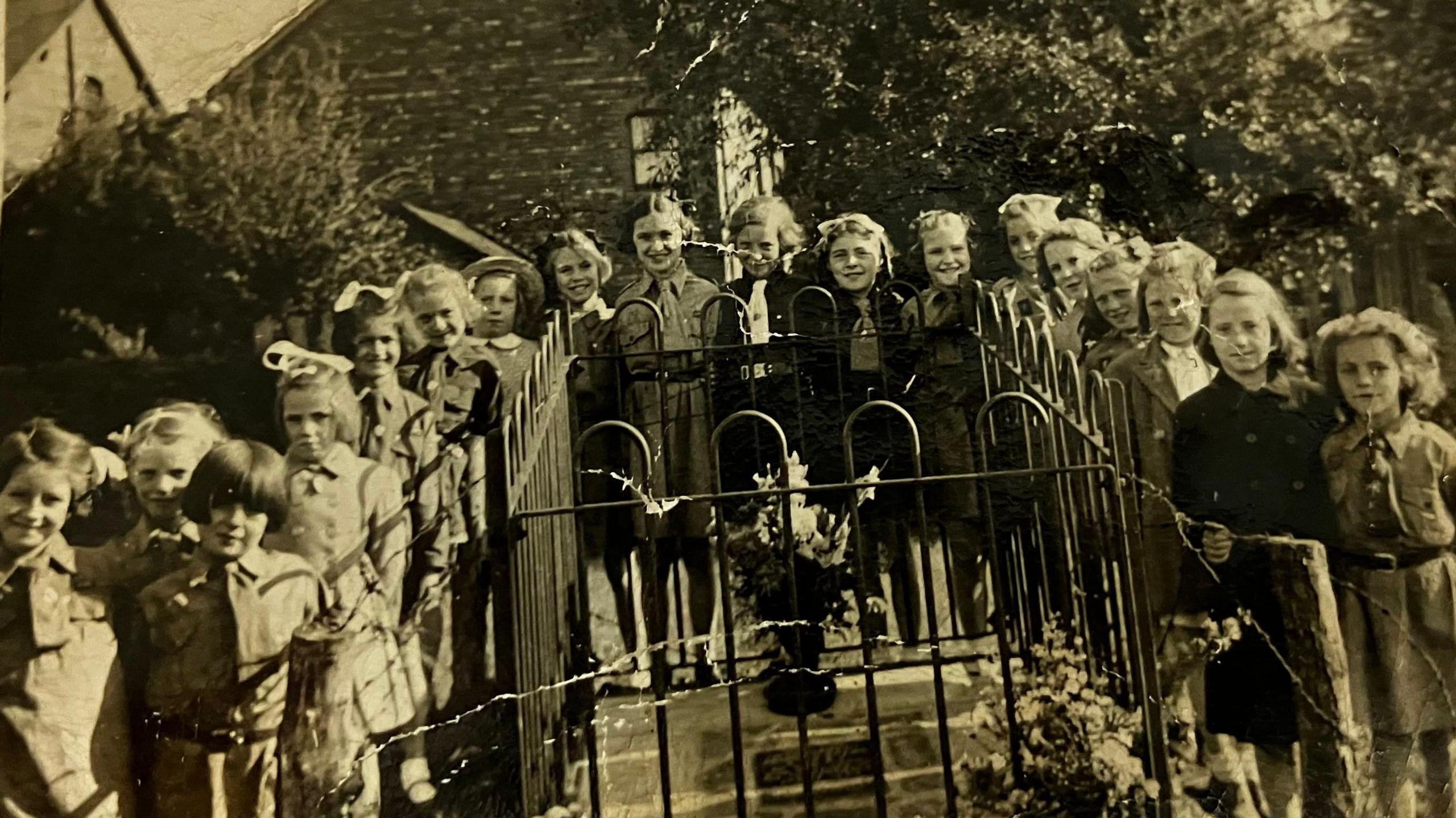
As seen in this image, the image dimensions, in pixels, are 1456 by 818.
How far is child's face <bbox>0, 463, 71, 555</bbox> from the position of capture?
1711 mm

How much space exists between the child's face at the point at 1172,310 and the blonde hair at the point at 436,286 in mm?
1268

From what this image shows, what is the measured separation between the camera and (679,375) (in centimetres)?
173

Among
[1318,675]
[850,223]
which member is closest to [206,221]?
[850,223]

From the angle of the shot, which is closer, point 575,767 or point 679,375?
point 575,767

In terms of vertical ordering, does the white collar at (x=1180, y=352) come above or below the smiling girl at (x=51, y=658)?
above

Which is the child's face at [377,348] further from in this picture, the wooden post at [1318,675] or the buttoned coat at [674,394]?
the wooden post at [1318,675]

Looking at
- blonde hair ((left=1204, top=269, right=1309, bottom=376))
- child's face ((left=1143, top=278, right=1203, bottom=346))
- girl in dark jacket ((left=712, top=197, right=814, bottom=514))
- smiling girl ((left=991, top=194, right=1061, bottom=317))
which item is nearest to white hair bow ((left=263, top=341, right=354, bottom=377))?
girl in dark jacket ((left=712, top=197, right=814, bottom=514))

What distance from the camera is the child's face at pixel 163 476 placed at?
172 cm

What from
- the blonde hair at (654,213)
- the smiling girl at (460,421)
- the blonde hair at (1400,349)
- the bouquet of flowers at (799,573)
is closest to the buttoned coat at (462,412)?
the smiling girl at (460,421)

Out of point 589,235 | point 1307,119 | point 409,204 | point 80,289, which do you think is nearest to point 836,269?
point 589,235

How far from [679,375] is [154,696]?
1094 millimetres

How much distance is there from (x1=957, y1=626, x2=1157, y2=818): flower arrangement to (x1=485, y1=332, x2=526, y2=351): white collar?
1025 mm

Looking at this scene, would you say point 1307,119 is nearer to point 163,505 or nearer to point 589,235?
point 589,235

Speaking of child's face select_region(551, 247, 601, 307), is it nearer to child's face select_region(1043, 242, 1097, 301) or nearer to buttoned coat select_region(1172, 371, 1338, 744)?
child's face select_region(1043, 242, 1097, 301)
